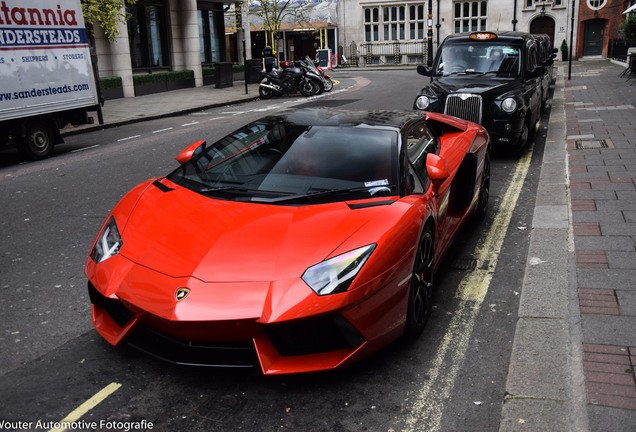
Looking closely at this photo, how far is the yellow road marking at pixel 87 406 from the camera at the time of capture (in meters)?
2.95

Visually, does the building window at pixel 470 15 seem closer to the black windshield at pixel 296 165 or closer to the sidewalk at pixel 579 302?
the sidewalk at pixel 579 302

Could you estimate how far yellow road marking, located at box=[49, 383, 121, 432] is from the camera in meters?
2.95

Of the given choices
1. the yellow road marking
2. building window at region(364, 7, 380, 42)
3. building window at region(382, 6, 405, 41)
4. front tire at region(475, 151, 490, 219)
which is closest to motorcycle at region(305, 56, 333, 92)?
front tire at region(475, 151, 490, 219)

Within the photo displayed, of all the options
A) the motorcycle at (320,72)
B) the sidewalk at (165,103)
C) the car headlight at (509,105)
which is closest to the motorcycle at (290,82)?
the motorcycle at (320,72)

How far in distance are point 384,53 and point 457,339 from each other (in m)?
48.1

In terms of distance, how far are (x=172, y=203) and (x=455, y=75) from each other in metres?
8.05

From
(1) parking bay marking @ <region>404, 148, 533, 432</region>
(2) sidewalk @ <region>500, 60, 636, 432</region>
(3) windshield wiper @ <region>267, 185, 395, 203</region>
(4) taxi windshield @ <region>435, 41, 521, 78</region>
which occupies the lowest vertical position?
(1) parking bay marking @ <region>404, 148, 533, 432</region>

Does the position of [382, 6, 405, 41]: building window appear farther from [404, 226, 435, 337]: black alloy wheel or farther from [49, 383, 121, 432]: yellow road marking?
[49, 383, 121, 432]: yellow road marking

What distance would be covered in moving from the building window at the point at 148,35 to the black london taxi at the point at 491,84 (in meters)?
17.6

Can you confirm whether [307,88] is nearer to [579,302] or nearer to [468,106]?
[468,106]

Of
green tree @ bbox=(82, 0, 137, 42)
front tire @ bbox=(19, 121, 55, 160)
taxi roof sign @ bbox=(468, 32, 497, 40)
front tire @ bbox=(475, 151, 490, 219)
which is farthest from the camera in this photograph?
green tree @ bbox=(82, 0, 137, 42)

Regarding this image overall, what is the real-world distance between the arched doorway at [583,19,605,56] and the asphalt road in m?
45.7

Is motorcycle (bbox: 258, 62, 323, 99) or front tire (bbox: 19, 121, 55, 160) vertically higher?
motorcycle (bbox: 258, 62, 323, 99)

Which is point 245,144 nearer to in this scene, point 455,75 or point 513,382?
point 513,382
